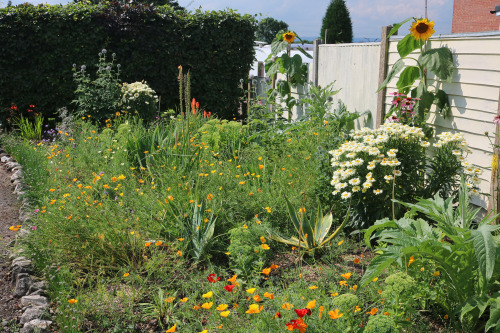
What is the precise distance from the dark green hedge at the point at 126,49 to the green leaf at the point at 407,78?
17.2 ft

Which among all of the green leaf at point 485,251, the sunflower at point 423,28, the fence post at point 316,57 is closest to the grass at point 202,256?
the green leaf at point 485,251

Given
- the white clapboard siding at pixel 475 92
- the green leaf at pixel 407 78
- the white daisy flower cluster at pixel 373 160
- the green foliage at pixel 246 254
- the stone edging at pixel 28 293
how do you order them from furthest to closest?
the green leaf at pixel 407 78
the white clapboard siding at pixel 475 92
the white daisy flower cluster at pixel 373 160
the green foliage at pixel 246 254
the stone edging at pixel 28 293

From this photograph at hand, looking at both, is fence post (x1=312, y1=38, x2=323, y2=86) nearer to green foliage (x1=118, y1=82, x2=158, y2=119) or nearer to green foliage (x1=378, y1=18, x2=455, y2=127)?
green foliage (x1=378, y1=18, x2=455, y2=127)

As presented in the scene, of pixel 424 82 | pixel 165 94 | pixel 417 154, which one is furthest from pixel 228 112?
pixel 417 154

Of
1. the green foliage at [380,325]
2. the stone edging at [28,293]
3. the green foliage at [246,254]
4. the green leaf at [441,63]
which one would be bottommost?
the stone edging at [28,293]

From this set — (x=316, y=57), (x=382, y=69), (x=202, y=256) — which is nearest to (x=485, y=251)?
(x=202, y=256)

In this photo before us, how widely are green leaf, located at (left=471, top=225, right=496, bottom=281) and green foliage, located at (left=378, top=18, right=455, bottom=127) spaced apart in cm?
245

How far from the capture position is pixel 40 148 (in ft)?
22.3

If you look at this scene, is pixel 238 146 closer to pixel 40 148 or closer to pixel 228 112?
pixel 40 148

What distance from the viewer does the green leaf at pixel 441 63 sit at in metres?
4.47

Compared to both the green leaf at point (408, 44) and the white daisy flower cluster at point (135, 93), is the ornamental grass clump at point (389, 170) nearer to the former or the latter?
the green leaf at point (408, 44)

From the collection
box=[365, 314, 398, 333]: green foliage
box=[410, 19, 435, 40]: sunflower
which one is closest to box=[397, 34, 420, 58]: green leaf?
box=[410, 19, 435, 40]: sunflower

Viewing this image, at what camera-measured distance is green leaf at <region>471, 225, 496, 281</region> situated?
2205 millimetres

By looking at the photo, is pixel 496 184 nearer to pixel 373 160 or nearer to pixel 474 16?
pixel 373 160
